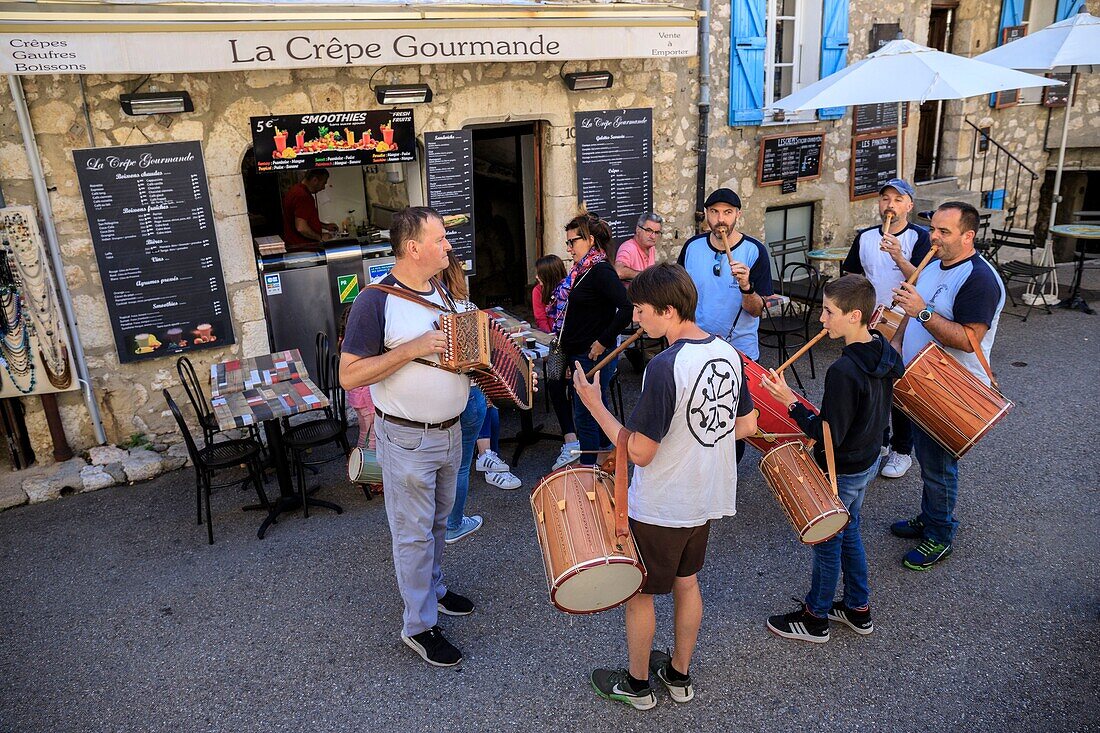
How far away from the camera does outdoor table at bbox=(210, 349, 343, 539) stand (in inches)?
180

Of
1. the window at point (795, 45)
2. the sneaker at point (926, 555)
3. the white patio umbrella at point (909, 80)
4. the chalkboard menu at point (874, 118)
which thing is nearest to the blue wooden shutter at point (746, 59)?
the window at point (795, 45)

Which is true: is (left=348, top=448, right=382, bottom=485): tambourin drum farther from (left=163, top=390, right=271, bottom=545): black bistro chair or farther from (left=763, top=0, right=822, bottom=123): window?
(left=763, top=0, right=822, bottom=123): window

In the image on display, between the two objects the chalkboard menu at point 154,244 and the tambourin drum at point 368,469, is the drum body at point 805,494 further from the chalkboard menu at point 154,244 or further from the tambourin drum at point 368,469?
the chalkboard menu at point 154,244

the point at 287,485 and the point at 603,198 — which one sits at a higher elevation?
the point at 603,198

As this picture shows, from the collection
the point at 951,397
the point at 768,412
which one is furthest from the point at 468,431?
the point at 951,397

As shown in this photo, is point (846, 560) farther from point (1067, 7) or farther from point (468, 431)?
point (1067, 7)

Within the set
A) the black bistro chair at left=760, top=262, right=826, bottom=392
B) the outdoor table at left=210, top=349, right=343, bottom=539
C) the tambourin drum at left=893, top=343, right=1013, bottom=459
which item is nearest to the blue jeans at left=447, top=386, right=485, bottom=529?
the outdoor table at left=210, top=349, right=343, bottom=539

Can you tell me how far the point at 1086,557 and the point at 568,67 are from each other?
5379 millimetres

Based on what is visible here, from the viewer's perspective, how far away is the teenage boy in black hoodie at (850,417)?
3240 mm

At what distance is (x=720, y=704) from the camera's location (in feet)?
10.8

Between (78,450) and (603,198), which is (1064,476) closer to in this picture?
(603,198)

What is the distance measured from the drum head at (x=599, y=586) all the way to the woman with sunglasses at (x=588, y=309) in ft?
6.50

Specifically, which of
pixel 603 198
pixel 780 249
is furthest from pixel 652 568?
pixel 780 249

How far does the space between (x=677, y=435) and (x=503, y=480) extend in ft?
8.77
